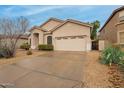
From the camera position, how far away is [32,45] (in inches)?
870

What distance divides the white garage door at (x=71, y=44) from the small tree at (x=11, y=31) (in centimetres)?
554

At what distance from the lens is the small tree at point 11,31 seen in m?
14.1

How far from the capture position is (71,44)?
18750mm

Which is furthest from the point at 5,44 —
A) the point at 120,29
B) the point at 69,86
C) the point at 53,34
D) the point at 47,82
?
the point at 120,29

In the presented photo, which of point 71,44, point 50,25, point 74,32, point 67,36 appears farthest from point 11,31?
point 50,25

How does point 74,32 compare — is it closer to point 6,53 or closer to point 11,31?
point 11,31

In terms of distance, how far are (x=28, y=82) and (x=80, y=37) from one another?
43.6 ft

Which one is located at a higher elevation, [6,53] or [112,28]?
[112,28]

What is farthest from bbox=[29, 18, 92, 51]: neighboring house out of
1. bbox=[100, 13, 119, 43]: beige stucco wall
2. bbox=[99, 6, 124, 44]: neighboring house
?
bbox=[99, 6, 124, 44]: neighboring house

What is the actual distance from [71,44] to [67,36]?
145cm
